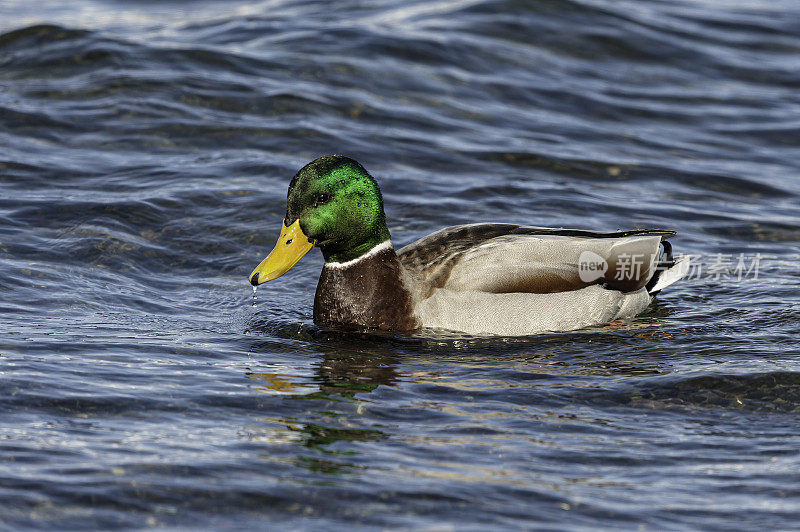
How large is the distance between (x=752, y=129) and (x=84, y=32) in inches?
300

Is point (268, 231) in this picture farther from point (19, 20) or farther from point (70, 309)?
point (19, 20)

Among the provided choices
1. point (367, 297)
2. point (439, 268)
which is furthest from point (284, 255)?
point (439, 268)

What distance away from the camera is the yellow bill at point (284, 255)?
6.98 metres

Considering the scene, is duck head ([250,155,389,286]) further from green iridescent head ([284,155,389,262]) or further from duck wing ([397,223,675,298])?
duck wing ([397,223,675,298])

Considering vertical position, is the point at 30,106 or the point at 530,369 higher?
the point at 30,106

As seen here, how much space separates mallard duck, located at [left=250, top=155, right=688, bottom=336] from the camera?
7074 mm

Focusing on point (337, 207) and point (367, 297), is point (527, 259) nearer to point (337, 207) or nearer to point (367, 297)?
point (367, 297)

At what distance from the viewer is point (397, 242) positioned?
9.30m

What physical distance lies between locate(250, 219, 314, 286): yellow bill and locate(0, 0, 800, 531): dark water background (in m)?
0.43

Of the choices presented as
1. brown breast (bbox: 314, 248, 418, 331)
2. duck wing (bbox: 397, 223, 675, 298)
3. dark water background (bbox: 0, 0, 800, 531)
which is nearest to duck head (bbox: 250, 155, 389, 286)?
brown breast (bbox: 314, 248, 418, 331)

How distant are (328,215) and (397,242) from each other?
7.33ft

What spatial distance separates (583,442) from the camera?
18.0ft

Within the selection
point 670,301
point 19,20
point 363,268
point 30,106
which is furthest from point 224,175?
point 19,20

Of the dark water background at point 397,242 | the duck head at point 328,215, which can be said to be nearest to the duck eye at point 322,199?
the duck head at point 328,215
